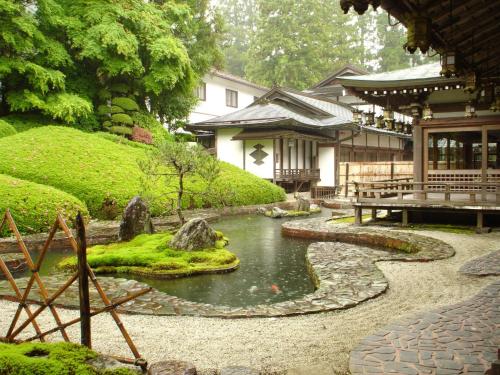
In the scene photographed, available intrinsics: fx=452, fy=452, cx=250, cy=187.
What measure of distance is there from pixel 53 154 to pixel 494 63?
17.1 metres

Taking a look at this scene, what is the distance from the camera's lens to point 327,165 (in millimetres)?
33781

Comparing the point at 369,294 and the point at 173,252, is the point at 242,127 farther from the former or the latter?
the point at 369,294

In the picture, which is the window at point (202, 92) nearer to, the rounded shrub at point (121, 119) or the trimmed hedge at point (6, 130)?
the rounded shrub at point (121, 119)

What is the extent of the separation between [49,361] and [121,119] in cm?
2355

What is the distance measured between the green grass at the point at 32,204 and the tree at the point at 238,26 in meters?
56.6

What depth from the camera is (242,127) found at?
31.5 metres

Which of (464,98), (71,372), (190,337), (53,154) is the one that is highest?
(464,98)

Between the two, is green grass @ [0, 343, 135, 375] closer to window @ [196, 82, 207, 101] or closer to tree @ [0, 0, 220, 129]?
tree @ [0, 0, 220, 129]

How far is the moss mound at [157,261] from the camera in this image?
35.9 feet

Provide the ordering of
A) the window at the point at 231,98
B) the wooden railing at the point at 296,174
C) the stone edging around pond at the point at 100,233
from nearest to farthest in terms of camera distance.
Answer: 1. the stone edging around pond at the point at 100,233
2. the wooden railing at the point at 296,174
3. the window at the point at 231,98

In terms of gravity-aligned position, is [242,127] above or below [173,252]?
above

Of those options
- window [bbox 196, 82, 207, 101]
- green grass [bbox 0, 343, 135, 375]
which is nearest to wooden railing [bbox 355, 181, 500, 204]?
green grass [bbox 0, 343, 135, 375]

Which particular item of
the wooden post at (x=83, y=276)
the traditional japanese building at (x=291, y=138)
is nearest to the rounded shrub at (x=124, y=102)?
the traditional japanese building at (x=291, y=138)

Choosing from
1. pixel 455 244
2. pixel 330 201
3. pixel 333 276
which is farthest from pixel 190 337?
pixel 330 201
